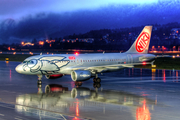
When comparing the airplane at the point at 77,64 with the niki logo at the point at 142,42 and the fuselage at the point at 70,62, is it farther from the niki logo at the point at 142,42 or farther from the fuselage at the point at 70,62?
the niki logo at the point at 142,42

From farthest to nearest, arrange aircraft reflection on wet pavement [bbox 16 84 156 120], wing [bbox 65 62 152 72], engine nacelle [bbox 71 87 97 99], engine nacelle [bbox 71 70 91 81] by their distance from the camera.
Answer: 1. wing [bbox 65 62 152 72]
2. engine nacelle [bbox 71 70 91 81]
3. engine nacelle [bbox 71 87 97 99]
4. aircraft reflection on wet pavement [bbox 16 84 156 120]

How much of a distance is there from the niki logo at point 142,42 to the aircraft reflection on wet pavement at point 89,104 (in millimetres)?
17037

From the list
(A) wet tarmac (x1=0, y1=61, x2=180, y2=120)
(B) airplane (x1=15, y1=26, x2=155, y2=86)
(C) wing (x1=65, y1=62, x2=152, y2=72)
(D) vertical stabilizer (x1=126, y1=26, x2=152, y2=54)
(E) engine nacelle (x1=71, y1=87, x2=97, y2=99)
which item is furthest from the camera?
(D) vertical stabilizer (x1=126, y1=26, x2=152, y2=54)

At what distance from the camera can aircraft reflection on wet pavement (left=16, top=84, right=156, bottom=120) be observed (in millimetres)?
19781

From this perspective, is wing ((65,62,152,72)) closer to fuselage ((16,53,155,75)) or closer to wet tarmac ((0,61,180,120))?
Answer: fuselage ((16,53,155,75))

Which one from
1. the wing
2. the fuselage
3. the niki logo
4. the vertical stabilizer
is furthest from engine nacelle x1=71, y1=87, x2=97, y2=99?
the niki logo

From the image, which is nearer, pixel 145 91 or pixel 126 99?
pixel 126 99

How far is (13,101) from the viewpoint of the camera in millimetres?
24812

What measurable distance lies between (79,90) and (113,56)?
12.6 m

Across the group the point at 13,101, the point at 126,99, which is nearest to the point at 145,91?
the point at 126,99

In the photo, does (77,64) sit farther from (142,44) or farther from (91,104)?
(91,104)

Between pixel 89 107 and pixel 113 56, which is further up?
pixel 113 56

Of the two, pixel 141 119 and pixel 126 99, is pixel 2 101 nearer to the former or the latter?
pixel 126 99

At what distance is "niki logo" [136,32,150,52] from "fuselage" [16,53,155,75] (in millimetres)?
2103
